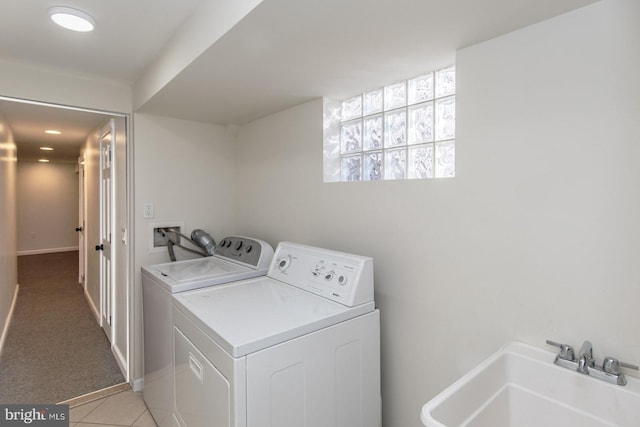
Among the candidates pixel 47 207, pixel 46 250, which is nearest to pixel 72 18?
pixel 47 207

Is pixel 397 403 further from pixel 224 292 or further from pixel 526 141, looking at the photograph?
pixel 526 141

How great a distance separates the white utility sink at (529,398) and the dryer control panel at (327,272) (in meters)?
0.56

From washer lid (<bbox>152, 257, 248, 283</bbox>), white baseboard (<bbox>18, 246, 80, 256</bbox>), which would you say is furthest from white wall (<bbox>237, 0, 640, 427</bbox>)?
white baseboard (<bbox>18, 246, 80, 256</bbox>)

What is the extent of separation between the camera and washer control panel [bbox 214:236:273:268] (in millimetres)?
2076

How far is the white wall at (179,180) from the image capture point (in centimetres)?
235

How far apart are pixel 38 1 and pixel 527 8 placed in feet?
5.76

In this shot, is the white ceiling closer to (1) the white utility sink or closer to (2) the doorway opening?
(2) the doorway opening

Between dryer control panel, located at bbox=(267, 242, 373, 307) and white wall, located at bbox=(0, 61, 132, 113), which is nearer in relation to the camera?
dryer control panel, located at bbox=(267, 242, 373, 307)

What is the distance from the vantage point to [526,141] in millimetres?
1166

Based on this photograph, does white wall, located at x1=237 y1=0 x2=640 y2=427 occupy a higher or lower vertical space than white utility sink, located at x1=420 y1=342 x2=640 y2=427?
higher

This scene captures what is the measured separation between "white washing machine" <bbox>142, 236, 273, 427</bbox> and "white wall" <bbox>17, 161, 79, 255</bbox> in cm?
697

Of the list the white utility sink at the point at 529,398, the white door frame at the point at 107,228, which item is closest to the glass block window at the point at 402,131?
the white utility sink at the point at 529,398

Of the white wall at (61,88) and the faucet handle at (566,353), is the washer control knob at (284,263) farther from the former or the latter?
the white wall at (61,88)

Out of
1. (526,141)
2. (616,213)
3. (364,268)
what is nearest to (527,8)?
(526,141)
